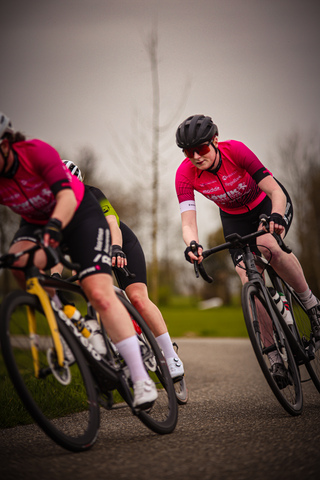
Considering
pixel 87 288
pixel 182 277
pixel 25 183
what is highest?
pixel 25 183

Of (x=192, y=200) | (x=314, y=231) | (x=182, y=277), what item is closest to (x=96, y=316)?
(x=192, y=200)

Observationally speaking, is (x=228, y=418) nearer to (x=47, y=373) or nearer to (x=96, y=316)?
(x=96, y=316)

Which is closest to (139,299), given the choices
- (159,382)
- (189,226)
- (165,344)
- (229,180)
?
(165,344)

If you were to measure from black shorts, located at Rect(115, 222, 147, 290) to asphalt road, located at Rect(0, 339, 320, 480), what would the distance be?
4.17ft

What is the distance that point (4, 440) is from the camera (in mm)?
4086

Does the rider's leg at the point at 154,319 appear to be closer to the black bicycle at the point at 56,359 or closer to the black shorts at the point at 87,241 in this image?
the black bicycle at the point at 56,359

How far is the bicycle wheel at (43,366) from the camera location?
3104 mm

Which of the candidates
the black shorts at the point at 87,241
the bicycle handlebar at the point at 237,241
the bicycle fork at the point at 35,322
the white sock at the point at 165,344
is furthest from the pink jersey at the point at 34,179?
the white sock at the point at 165,344

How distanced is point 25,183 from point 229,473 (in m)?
2.16

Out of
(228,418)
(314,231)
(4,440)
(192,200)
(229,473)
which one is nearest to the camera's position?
(229,473)

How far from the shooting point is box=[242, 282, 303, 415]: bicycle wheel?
427 cm

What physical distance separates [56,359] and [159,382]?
1225mm

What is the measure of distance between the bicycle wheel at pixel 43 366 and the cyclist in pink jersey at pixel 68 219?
33 cm

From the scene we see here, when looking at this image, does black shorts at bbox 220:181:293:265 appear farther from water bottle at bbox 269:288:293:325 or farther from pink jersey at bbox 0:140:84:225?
pink jersey at bbox 0:140:84:225
